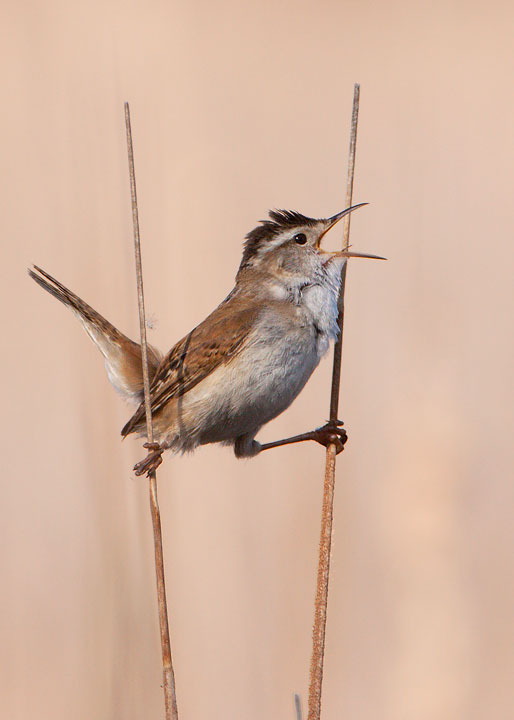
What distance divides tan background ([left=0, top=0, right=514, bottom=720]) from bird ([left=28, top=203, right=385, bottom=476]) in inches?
12.4

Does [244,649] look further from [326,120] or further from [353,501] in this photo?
[326,120]

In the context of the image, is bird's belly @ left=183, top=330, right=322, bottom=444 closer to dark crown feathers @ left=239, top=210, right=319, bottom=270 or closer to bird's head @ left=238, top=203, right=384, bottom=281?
bird's head @ left=238, top=203, right=384, bottom=281

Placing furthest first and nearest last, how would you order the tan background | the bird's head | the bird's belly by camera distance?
the tan background < the bird's head < the bird's belly

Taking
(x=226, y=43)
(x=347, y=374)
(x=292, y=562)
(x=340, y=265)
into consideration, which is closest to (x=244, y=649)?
(x=292, y=562)

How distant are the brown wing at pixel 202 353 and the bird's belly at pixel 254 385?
29 millimetres

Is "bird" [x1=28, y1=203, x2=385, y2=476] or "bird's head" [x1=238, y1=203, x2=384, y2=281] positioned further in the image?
"bird's head" [x1=238, y1=203, x2=384, y2=281]

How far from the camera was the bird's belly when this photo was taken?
2.25m

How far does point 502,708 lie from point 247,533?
3.61ft

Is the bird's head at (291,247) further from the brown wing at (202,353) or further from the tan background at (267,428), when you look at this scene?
the tan background at (267,428)

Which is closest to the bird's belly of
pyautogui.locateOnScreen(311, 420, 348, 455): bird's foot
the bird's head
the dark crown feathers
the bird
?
the bird

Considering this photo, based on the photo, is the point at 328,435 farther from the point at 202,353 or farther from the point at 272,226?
the point at 272,226

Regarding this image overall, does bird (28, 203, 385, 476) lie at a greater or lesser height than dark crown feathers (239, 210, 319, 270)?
lesser

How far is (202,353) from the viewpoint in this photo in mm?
2359

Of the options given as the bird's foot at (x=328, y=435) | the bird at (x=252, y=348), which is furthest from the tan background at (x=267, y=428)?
the bird's foot at (x=328, y=435)
